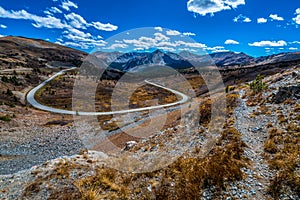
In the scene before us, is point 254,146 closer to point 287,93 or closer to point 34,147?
point 287,93

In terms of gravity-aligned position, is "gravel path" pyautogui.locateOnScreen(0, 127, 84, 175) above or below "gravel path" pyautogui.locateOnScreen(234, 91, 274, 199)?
below

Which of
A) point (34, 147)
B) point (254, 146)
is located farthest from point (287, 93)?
point (34, 147)

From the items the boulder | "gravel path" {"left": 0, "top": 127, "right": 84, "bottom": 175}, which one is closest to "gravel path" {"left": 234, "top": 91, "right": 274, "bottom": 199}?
the boulder

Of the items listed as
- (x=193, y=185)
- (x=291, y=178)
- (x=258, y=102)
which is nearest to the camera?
(x=291, y=178)

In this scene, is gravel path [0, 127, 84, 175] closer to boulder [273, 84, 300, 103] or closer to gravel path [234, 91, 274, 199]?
Answer: gravel path [234, 91, 274, 199]

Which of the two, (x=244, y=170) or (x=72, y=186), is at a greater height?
(x=244, y=170)

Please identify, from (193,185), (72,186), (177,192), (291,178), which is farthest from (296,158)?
(72,186)

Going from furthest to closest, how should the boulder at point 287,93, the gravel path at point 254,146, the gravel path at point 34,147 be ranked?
the gravel path at point 34,147 < the boulder at point 287,93 < the gravel path at point 254,146

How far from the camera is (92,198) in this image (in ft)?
32.9

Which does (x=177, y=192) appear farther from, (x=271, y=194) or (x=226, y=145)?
(x=226, y=145)

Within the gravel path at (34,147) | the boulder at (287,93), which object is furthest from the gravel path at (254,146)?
the gravel path at (34,147)

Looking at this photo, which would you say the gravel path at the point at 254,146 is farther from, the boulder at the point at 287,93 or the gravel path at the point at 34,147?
the gravel path at the point at 34,147

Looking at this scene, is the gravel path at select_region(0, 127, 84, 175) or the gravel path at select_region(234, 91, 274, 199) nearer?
the gravel path at select_region(234, 91, 274, 199)

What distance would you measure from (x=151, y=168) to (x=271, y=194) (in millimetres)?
7399
